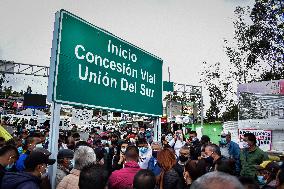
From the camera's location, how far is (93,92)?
4664mm

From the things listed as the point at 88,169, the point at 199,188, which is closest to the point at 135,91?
the point at 88,169

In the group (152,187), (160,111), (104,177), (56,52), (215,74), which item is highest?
(215,74)

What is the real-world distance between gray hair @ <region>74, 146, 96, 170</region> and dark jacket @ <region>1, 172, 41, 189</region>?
0.72 m

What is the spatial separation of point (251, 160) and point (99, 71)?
401 centimetres

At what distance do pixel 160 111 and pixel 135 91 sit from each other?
1.18 metres

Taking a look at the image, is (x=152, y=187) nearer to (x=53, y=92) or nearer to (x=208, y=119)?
(x=53, y=92)

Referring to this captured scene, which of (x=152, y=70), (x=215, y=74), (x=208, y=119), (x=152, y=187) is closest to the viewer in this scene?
(x=152, y=187)

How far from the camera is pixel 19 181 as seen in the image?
2824 mm

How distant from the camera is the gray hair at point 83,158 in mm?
3596

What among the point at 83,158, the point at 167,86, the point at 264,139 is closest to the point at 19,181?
the point at 83,158

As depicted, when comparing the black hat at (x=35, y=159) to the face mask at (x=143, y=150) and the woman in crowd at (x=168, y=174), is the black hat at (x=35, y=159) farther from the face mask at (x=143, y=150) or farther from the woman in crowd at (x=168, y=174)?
the face mask at (x=143, y=150)

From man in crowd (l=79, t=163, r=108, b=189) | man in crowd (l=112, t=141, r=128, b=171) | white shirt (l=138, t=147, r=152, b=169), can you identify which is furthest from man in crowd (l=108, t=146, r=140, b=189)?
man in crowd (l=112, t=141, r=128, b=171)

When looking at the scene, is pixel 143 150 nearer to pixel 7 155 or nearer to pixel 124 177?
pixel 124 177

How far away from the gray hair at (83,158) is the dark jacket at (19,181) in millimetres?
725
